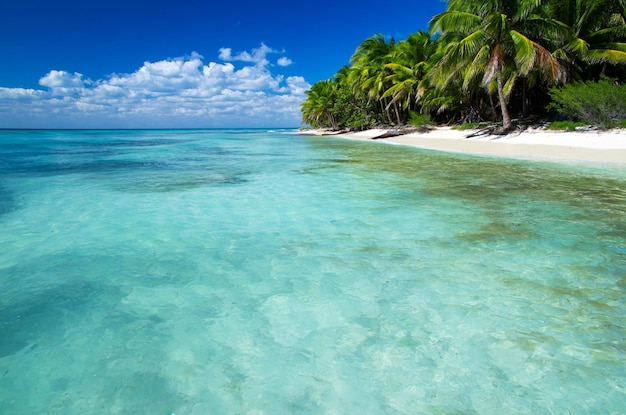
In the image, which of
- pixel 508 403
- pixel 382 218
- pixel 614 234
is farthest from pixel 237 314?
pixel 614 234

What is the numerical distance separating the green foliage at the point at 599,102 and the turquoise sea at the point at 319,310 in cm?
1295

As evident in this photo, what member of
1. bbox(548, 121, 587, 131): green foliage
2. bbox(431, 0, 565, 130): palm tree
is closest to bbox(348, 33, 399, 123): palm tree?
bbox(431, 0, 565, 130): palm tree

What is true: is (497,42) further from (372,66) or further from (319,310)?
(319,310)

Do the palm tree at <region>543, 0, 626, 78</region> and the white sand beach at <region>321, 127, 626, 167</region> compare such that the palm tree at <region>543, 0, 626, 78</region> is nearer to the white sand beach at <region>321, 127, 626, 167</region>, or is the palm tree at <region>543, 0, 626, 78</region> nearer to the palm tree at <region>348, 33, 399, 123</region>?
the white sand beach at <region>321, 127, 626, 167</region>

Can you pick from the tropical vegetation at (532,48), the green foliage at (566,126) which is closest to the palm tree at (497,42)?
the tropical vegetation at (532,48)

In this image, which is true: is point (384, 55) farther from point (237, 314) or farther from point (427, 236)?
point (237, 314)

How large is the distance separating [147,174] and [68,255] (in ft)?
28.6

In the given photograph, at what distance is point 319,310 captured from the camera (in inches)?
123

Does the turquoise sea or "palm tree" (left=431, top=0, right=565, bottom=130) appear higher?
"palm tree" (left=431, top=0, right=565, bottom=130)

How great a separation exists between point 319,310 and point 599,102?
62.3ft

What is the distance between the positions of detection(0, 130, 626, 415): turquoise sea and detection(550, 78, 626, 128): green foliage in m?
13.0

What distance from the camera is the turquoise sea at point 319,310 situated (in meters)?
2.18

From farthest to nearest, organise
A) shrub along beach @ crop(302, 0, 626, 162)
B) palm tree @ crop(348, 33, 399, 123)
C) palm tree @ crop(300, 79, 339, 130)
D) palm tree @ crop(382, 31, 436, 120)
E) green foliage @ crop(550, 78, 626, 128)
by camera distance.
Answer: palm tree @ crop(300, 79, 339, 130) → palm tree @ crop(348, 33, 399, 123) → palm tree @ crop(382, 31, 436, 120) → shrub along beach @ crop(302, 0, 626, 162) → green foliage @ crop(550, 78, 626, 128)

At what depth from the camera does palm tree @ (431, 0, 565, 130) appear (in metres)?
18.0
